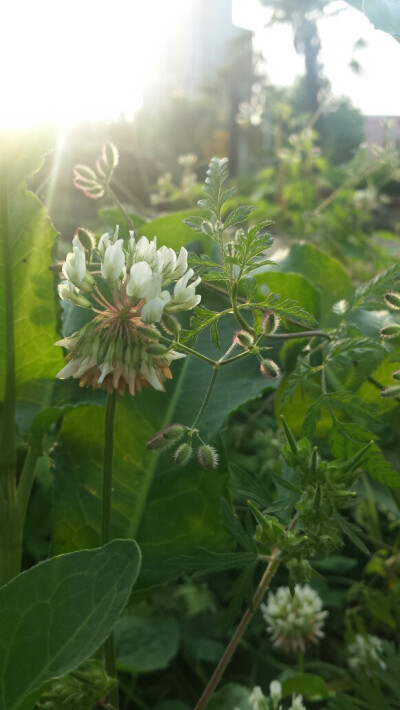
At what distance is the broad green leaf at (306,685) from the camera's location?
828 mm

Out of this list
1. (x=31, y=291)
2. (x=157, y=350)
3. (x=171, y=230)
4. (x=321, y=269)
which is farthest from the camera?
(x=321, y=269)

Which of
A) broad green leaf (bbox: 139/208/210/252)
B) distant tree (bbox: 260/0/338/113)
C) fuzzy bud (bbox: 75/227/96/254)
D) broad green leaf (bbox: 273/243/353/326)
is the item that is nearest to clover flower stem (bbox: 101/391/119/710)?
fuzzy bud (bbox: 75/227/96/254)

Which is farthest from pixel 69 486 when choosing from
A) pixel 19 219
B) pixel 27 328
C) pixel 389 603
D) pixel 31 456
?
pixel 389 603

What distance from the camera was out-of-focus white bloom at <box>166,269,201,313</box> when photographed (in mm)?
544

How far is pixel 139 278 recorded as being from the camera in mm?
532

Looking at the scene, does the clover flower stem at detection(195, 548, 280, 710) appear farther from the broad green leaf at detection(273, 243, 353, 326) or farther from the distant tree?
the distant tree

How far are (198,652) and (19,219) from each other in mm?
757

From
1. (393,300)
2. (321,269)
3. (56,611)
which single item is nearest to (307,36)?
(321,269)

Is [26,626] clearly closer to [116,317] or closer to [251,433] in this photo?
[116,317]

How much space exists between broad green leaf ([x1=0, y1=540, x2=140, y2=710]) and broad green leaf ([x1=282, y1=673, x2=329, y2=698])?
0.40 m

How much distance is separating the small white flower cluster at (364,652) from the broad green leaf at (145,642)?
27cm

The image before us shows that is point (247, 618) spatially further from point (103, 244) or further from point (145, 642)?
point (145, 642)

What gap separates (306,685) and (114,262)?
0.59 meters

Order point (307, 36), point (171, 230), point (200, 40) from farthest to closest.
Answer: point (200, 40)
point (307, 36)
point (171, 230)
